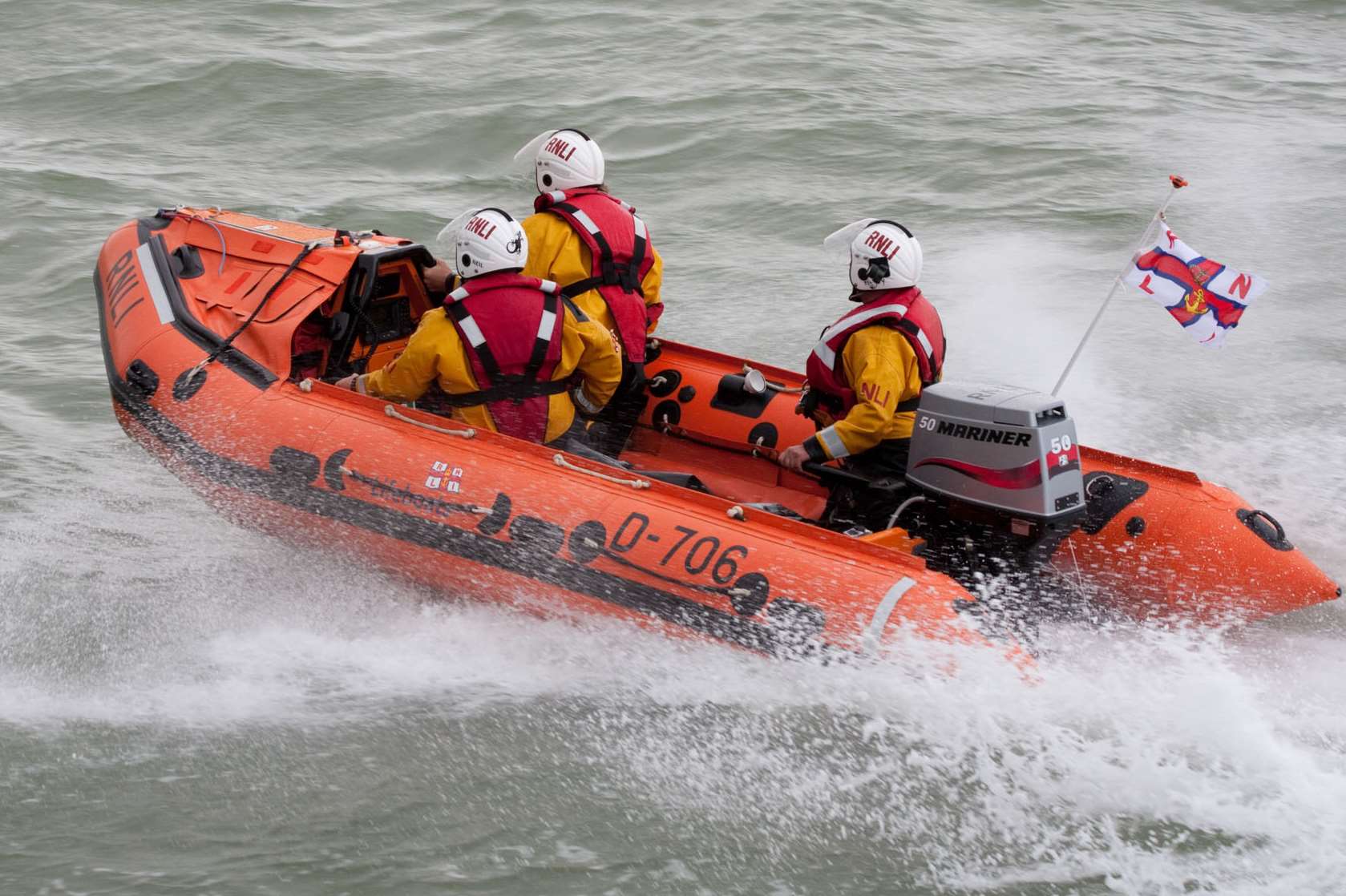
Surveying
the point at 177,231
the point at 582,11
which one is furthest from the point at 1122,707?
the point at 582,11

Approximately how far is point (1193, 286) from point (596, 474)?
2.12 meters

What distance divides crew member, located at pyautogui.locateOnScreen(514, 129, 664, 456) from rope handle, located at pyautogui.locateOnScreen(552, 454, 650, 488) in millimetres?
837

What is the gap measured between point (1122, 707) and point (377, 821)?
6.75ft

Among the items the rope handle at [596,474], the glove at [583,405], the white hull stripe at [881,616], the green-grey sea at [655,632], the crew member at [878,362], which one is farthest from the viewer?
the glove at [583,405]

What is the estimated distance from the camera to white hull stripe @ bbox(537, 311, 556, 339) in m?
4.59

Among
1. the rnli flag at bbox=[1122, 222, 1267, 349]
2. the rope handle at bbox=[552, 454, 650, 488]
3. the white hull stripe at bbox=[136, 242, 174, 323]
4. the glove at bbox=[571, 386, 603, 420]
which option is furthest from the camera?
the white hull stripe at bbox=[136, 242, 174, 323]

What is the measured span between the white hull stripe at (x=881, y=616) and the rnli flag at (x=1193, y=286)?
1558mm

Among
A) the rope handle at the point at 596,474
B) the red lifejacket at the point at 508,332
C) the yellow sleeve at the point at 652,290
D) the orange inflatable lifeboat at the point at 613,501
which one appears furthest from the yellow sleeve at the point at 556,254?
the rope handle at the point at 596,474

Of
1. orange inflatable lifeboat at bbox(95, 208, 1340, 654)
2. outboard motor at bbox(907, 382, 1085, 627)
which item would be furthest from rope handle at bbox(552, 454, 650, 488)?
outboard motor at bbox(907, 382, 1085, 627)

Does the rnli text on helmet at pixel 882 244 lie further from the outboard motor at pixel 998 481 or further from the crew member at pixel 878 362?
the outboard motor at pixel 998 481

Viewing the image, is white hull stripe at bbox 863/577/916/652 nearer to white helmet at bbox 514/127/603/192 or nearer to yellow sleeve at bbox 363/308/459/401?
yellow sleeve at bbox 363/308/459/401

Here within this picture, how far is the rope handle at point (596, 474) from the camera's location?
4418mm

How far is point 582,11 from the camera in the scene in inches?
532

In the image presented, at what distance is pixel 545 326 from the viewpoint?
4.60 metres
